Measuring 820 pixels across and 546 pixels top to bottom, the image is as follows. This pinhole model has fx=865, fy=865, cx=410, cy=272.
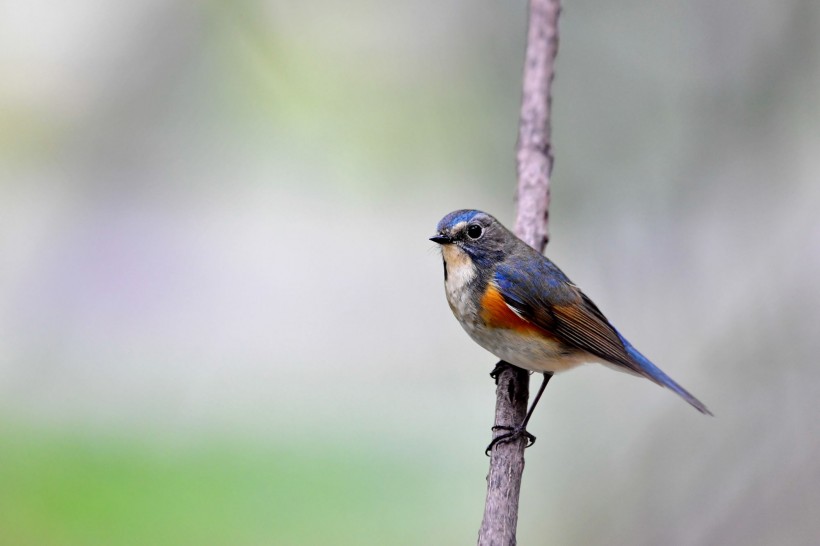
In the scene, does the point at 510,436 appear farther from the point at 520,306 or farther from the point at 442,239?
the point at 442,239

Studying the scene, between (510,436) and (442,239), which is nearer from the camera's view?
(510,436)

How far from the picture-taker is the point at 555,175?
15.4 ft

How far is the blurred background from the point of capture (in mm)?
3936

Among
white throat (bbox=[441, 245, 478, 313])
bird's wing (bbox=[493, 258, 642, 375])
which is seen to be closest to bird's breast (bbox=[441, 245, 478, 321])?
white throat (bbox=[441, 245, 478, 313])

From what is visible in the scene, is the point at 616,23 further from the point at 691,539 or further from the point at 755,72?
the point at 691,539

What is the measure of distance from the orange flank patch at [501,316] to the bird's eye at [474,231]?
9.0 inches

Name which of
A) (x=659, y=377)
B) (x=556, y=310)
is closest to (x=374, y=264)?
(x=556, y=310)

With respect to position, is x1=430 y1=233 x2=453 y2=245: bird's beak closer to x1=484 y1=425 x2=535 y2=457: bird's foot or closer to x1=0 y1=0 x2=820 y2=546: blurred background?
x1=484 y1=425 x2=535 y2=457: bird's foot

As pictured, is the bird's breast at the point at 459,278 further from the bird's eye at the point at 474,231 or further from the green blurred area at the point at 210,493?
the green blurred area at the point at 210,493

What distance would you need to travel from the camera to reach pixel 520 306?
2955 mm

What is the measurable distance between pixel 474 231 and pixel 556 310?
1.30 feet

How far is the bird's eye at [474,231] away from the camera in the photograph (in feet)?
9.95

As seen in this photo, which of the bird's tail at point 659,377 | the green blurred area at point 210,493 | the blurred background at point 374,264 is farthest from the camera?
the green blurred area at point 210,493

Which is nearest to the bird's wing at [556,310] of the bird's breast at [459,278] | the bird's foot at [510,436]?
the bird's breast at [459,278]
